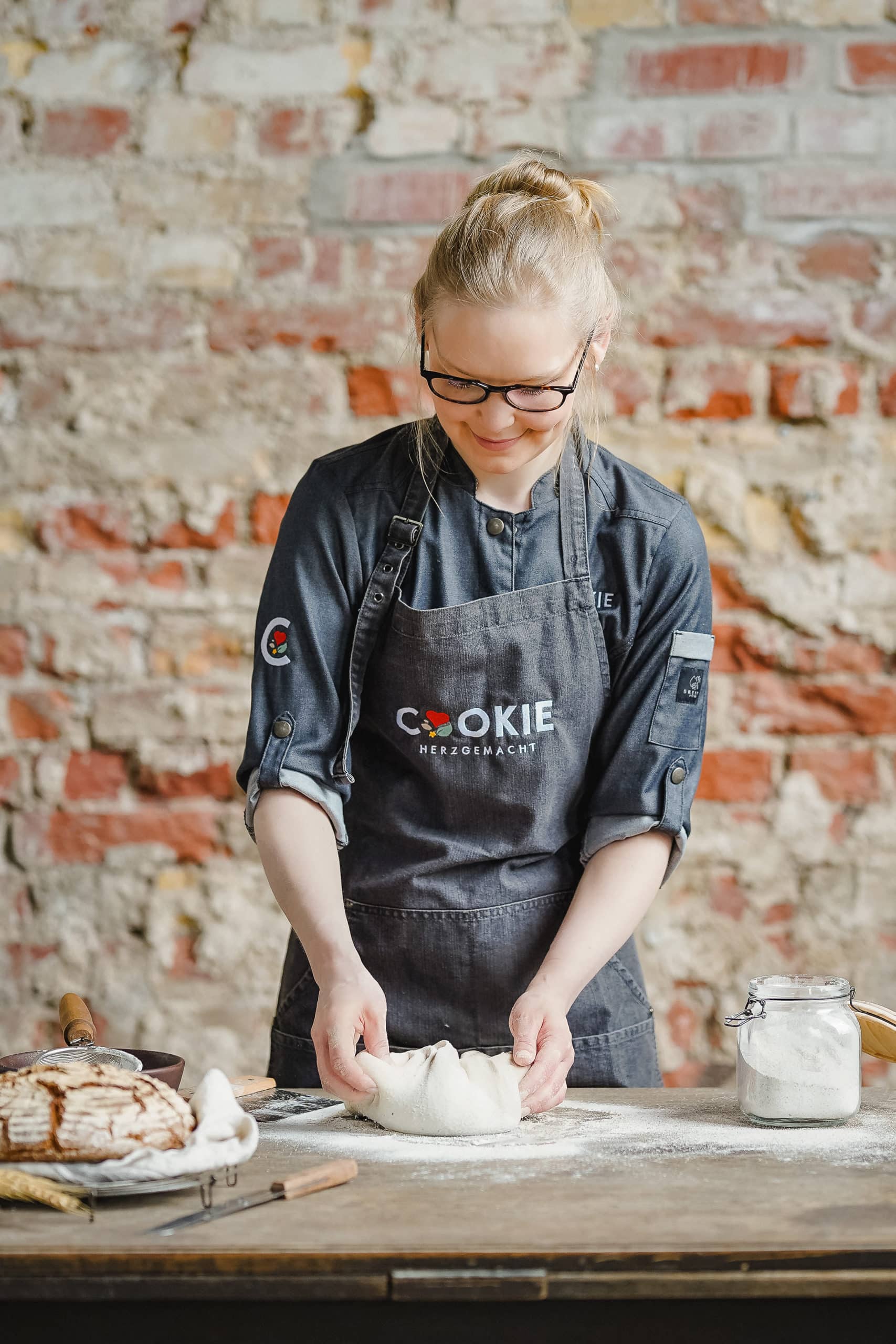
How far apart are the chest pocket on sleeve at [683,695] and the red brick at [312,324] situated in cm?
100

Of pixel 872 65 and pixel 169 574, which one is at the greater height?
pixel 872 65

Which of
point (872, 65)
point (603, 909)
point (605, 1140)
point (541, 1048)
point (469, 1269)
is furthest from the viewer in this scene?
point (872, 65)

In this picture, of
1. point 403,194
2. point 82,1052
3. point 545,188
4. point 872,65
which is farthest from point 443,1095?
point 872,65

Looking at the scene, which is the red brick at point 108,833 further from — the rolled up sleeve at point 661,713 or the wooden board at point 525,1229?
the wooden board at point 525,1229

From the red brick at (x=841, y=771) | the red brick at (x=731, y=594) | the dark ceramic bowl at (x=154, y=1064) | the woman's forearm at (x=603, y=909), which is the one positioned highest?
the red brick at (x=731, y=594)

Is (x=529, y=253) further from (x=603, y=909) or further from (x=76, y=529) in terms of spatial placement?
(x=76, y=529)

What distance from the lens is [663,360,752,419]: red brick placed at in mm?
2201

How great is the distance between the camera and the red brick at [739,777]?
2203mm

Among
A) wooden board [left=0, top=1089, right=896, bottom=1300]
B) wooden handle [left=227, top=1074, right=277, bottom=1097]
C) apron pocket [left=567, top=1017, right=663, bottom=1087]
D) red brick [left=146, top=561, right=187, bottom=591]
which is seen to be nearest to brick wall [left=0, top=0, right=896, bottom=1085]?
red brick [left=146, top=561, right=187, bottom=591]

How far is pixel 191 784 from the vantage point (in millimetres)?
2219

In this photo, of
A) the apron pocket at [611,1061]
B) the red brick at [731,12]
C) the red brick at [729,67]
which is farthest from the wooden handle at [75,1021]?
the red brick at [731,12]

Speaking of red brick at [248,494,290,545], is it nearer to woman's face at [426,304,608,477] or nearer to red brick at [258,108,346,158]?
red brick at [258,108,346,158]

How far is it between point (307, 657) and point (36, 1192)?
2.15 ft

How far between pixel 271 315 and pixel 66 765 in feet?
2.76
